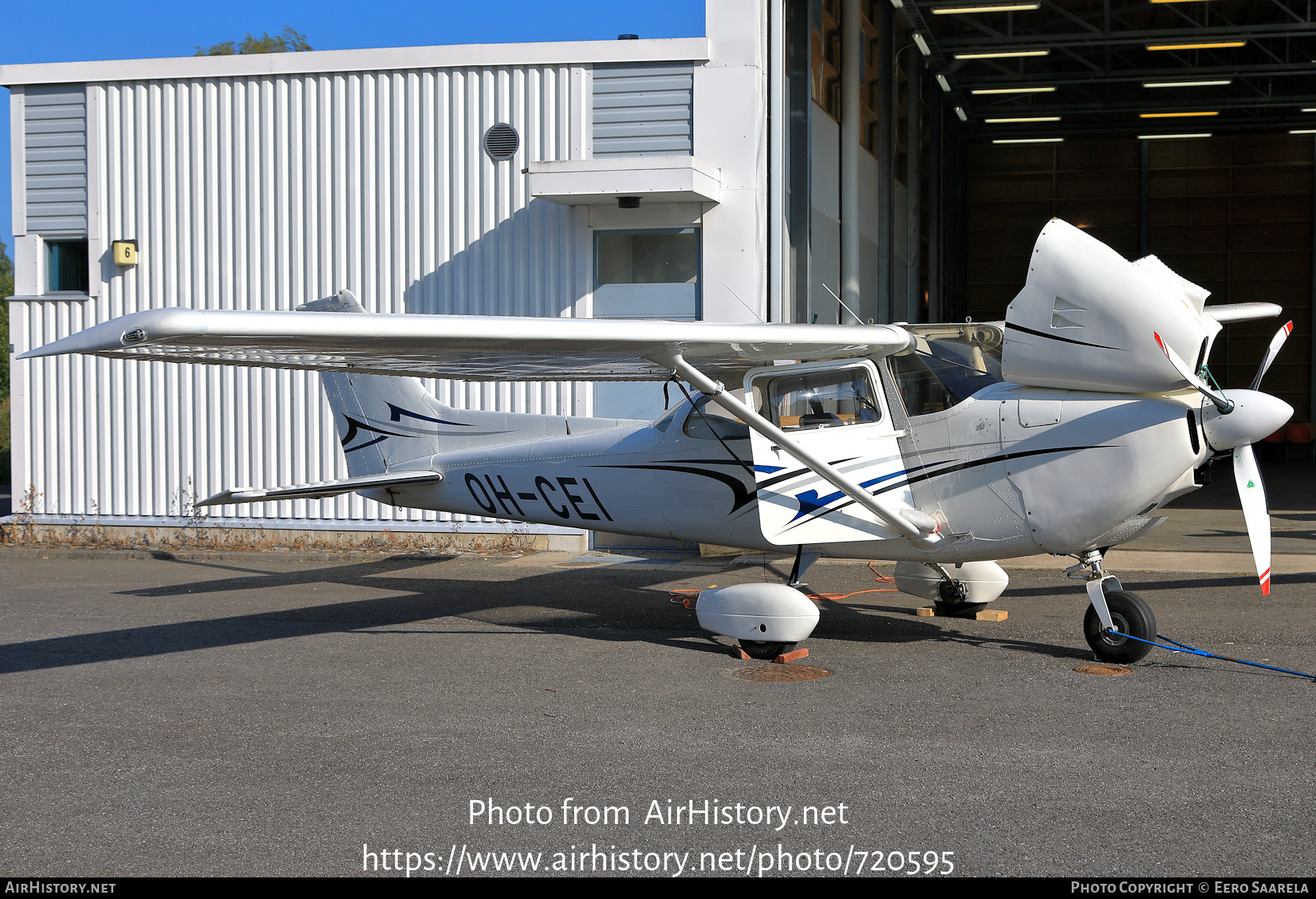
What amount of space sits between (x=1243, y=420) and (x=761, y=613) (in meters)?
2.94

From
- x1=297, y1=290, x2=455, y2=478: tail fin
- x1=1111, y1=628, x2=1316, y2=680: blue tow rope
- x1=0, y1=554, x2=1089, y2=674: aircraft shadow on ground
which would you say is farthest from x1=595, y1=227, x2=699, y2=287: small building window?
x1=1111, y1=628, x2=1316, y2=680: blue tow rope

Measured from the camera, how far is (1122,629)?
22.7 ft

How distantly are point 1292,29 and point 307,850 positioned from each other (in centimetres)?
2277

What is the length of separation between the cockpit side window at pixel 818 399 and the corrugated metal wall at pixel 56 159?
417 inches

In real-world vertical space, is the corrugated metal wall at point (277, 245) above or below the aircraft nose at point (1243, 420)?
above

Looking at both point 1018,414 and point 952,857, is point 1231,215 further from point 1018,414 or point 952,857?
point 952,857

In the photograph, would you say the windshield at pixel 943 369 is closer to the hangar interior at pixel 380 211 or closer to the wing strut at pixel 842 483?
the wing strut at pixel 842 483

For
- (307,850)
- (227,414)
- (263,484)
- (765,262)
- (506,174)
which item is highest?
(506,174)

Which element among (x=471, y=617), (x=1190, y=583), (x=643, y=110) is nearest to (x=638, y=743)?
(x=471, y=617)

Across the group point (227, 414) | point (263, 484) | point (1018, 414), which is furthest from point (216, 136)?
point (1018, 414)

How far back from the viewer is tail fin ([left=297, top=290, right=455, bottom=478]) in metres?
9.89

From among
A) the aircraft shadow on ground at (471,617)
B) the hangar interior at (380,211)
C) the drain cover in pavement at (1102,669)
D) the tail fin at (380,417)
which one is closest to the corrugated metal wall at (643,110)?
the hangar interior at (380,211)

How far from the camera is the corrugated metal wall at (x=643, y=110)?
13055 mm

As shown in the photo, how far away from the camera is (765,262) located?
42.8 feet
